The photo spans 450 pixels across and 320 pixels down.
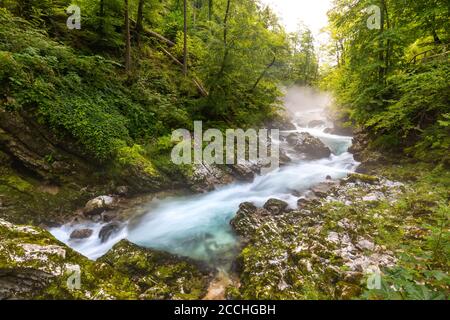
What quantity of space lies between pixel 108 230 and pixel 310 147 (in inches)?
460

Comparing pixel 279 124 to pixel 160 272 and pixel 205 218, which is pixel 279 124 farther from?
pixel 160 272

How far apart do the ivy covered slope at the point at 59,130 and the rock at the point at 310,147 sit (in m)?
8.57

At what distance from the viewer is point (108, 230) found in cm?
662

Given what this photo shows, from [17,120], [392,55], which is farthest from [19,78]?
[392,55]

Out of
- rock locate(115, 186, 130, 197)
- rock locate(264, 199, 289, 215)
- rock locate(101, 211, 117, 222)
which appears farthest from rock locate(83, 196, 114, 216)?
rock locate(264, 199, 289, 215)

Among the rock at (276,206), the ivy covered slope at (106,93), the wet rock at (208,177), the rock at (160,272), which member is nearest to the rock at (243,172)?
the wet rock at (208,177)

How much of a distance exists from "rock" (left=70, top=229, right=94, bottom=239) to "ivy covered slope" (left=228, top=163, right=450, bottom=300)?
12.7ft

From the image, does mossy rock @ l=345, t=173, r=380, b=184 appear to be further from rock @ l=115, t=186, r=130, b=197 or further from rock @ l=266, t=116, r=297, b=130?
rock @ l=266, t=116, r=297, b=130

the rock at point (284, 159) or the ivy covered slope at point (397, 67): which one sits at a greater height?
the ivy covered slope at point (397, 67)

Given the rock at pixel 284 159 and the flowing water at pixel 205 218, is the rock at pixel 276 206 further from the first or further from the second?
the rock at pixel 284 159

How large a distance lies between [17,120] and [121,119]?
3154 mm

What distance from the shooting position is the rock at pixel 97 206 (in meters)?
7.08
